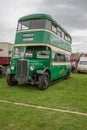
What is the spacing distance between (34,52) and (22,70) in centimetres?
185

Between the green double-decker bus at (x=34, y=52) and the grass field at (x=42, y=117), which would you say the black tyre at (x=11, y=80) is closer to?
the green double-decker bus at (x=34, y=52)

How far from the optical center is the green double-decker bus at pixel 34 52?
9672 millimetres

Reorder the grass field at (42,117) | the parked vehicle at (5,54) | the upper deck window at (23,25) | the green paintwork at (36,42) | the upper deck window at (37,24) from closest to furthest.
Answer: the grass field at (42,117) < the green paintwork at (36,42) < the upper deck window at (37,24) < the upper deck window at (23,25) < the parked vehicle at (5,54)

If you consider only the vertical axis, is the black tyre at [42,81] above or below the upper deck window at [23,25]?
below

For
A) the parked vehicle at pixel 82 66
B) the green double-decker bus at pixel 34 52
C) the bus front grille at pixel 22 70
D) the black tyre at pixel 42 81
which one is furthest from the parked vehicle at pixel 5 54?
the parked vehicle at pixel 82 66

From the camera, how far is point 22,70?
966 centimetres

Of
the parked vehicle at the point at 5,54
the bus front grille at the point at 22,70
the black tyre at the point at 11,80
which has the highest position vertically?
the parked vehicle at the point at 5,54

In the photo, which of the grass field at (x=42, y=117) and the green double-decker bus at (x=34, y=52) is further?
the green double-decker bus at (x=34, y=52)

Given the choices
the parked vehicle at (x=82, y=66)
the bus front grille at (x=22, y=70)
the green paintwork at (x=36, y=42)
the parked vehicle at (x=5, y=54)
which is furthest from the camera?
the parked vehicle at (x=82, y=66)

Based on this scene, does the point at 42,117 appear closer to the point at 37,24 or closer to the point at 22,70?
the point at 22,70

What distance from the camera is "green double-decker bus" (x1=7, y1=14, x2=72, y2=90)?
9.67 meters

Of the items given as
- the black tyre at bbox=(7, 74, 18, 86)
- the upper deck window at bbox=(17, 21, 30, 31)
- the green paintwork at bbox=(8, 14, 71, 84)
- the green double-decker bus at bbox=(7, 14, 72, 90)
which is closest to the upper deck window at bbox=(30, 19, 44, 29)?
the green double-decker bus at bbox=(7, 14, 72, 90)

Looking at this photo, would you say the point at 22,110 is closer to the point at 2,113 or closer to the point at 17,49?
the point at 2,113

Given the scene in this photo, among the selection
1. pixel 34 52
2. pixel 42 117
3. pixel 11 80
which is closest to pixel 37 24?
pixel 34 52
